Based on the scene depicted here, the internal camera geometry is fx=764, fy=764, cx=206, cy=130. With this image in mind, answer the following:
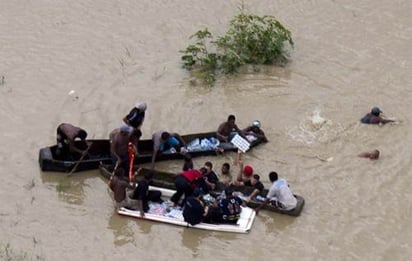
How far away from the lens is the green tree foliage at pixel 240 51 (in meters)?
16.1

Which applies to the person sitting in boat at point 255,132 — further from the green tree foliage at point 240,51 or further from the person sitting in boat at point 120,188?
the person sitting in boat at point 120,188

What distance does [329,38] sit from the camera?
17328 millimetres

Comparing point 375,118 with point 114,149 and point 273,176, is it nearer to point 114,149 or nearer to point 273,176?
point 273,176

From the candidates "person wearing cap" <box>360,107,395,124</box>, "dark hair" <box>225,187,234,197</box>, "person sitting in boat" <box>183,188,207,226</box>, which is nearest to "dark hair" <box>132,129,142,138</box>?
"person sitting in boat" <box>183,188,207,226</box>

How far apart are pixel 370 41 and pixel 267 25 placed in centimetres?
235

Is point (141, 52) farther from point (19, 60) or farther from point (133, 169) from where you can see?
point (133, 169)

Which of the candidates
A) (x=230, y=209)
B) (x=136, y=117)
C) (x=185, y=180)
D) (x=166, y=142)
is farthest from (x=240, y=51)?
(x=230, y=209)

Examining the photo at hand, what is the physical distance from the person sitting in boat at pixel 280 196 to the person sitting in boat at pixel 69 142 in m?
3.27

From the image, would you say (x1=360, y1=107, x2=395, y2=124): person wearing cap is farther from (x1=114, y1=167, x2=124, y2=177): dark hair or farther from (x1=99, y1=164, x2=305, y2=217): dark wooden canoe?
(x1=114, y1=167, x2=124, y2=177): dark hair

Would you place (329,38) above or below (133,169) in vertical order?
above

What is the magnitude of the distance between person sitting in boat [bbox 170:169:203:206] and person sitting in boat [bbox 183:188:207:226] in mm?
262

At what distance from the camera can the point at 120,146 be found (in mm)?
12898

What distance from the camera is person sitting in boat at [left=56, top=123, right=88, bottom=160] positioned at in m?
13.1

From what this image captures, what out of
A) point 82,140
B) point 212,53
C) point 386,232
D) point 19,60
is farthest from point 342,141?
point 19,60
